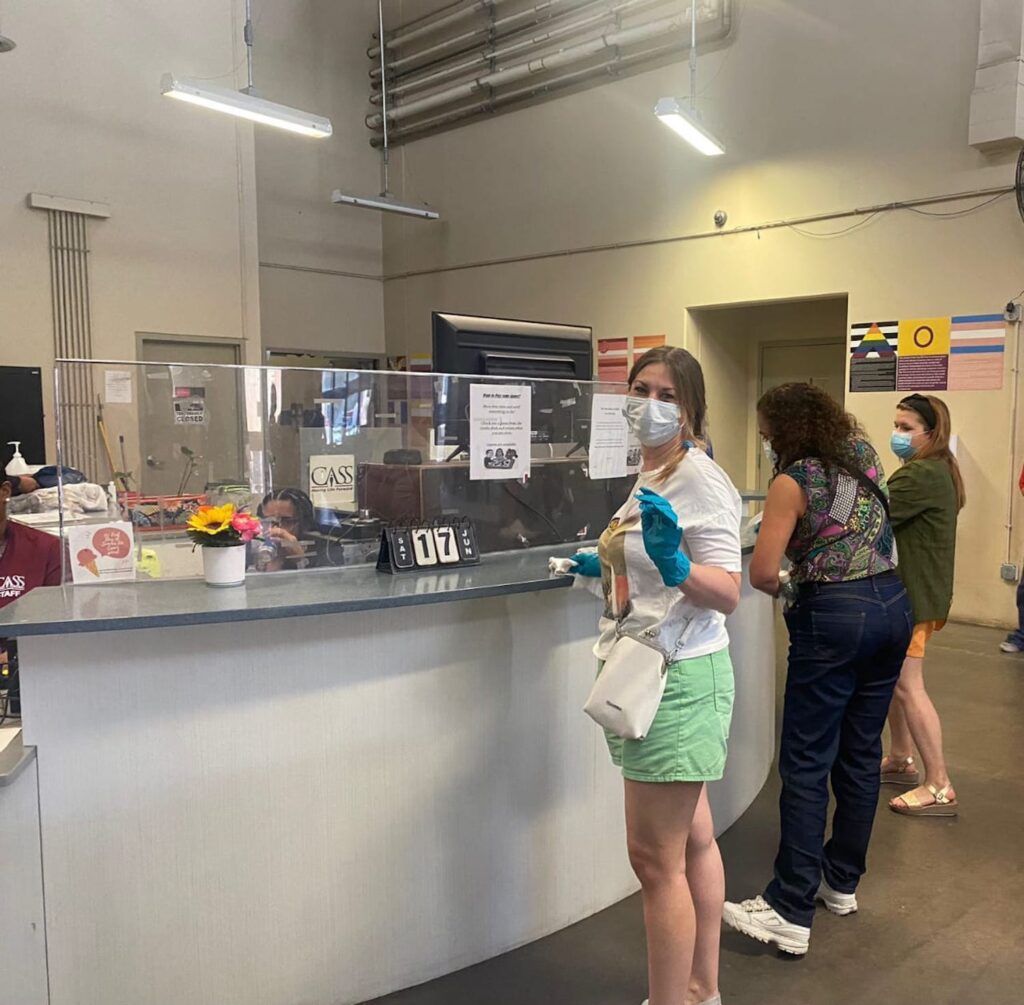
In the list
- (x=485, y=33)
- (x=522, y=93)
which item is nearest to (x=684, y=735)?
(x=522, y=93)

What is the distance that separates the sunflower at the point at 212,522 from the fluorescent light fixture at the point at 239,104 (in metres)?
3.73

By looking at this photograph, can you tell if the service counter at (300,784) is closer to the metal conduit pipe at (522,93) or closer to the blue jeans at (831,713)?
the blue jeans at (831,713)

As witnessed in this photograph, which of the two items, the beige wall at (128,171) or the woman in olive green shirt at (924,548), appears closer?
the woman in olive green shirt at (924,548)

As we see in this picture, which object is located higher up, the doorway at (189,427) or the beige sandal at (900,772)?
the doorway at (189,427)

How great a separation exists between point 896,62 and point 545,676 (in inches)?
205

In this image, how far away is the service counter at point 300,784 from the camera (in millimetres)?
1552

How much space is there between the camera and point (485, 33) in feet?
25.3

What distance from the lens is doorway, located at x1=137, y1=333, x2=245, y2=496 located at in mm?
1962

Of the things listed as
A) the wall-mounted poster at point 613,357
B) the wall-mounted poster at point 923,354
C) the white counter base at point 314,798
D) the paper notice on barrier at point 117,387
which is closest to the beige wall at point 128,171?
the wall-mounted poster at point 613,357

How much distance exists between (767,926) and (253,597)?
4.63 ft

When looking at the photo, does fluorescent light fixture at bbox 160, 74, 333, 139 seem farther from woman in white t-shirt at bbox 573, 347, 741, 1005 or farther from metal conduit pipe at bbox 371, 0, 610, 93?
woman in white t-shirt at bbox 573, 347, 741, 1005

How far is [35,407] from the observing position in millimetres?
5898

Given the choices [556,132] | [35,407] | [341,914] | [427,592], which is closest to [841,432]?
[427,592]

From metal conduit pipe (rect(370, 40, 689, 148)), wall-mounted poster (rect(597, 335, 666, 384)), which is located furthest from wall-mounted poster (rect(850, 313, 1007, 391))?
metal conduit pipe (rect(370, 40, 689, 148))
